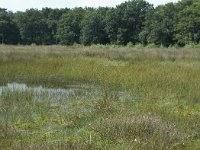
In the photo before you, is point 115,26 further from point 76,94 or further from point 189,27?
point 76,94

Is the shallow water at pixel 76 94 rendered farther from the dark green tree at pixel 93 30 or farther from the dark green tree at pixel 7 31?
the dark green tree at pixel 7 31

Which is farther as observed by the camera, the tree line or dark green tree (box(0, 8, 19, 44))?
dark green tree (box(0, 8, 19, 44))

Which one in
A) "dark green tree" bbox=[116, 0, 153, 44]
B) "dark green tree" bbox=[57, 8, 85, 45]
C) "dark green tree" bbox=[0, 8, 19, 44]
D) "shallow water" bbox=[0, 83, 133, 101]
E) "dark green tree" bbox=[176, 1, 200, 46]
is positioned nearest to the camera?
"shallow water" bbox=[0, 83, 133, 101]

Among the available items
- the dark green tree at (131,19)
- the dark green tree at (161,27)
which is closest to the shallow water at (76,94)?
the dark green tree at (161,27)

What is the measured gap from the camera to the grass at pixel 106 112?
786 cm

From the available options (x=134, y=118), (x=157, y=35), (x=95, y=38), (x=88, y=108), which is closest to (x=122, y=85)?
(x=88, y=108)

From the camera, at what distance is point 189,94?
44.0 feet

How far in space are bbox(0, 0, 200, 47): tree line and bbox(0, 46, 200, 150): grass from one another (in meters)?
51.2

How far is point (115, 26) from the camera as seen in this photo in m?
83.1

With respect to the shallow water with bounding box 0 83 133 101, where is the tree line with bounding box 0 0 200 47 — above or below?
above

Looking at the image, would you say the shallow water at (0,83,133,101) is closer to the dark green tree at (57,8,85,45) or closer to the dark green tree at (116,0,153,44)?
the dark green tree at (116,0,153,44)

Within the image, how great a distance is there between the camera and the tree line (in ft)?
233

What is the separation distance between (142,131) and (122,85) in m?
7.40

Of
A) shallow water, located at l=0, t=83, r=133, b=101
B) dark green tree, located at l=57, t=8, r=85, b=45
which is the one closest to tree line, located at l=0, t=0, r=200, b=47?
dark green tree, located at l=57, t=8, r=85, b=45
